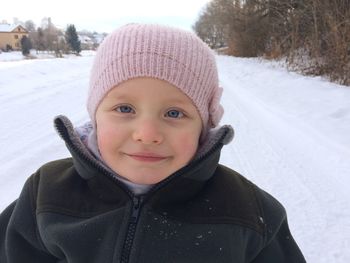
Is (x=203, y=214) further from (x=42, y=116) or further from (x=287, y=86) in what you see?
(x=287, y=86)

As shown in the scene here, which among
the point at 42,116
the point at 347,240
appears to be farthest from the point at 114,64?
the point at 42,116

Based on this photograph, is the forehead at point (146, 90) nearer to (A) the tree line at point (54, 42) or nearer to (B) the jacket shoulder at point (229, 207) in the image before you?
(B) the jacket shoulder at point (229, 207)

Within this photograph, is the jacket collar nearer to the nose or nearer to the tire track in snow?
the nose

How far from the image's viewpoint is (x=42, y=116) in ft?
19.2

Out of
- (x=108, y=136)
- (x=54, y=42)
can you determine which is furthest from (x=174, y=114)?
(x=54, y=42)

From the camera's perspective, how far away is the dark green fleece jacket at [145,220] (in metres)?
1.42

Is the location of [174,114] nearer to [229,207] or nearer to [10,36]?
[229,207]

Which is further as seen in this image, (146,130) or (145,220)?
(145,220)

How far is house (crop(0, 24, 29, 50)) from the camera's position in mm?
84625

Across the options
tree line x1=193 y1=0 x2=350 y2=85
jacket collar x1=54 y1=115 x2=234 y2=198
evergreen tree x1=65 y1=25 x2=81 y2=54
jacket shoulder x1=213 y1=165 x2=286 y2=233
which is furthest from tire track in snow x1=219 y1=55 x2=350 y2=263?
evergreen tree x1=65 y1=25 x2=81 y2=54

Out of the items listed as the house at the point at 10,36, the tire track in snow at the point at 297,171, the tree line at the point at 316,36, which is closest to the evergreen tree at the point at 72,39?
the house at the point at 10,36

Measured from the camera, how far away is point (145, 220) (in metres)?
1.44

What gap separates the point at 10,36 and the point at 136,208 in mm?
93115

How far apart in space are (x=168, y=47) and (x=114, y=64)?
0.20 meters
